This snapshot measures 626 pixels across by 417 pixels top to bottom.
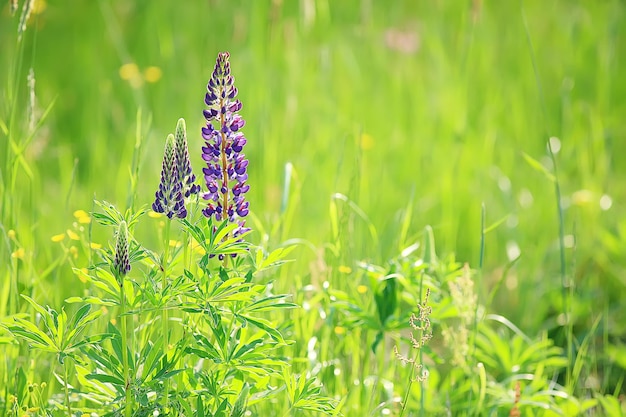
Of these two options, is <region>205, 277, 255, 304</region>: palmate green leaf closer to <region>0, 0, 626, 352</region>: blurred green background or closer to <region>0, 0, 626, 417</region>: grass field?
<region>0, 0, 626, 417</region>: grass field

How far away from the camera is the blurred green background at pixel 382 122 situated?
3.13 metres

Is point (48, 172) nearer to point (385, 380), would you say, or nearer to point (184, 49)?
point (184, 49)

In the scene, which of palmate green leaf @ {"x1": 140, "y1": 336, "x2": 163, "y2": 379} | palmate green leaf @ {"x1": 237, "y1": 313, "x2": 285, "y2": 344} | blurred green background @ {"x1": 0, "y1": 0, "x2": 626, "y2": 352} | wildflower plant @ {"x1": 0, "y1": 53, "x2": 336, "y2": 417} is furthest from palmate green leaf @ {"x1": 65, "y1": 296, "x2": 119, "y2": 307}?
blurred green background @ {"x1": 0, "y1": 0, "x2": 626, "y2": 352}

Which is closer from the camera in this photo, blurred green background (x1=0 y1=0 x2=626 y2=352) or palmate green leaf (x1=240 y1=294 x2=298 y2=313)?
palmate green leaf (x1=240 y1=294 x2=298 y2=313)

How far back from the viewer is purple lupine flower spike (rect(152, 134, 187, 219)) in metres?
1.56

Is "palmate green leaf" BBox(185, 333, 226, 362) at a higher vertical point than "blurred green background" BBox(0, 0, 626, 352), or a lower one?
lower

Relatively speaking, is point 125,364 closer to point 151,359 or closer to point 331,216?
point 151,359

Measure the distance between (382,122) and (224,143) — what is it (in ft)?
7.57

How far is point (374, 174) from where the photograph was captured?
3.52 metres

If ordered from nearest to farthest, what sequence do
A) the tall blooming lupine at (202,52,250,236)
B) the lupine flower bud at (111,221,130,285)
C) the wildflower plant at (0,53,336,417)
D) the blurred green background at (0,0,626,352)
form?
the lupine flower bud at (111,221,130,285)
the wildflower plant at (0,53,336,417)
the tall blooming lupine at (202,52,250,236)
the blurred green background at (0,0,626,352)

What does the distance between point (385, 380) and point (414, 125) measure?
5.98 ft

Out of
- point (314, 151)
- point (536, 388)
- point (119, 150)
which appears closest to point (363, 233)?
point (536, 388)

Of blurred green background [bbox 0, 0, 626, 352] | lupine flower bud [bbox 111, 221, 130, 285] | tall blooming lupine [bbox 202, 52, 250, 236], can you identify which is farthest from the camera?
blurred green background [bbox 0, 0, 626, 352]

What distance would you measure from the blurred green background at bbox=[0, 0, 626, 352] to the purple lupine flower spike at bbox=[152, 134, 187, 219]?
81 cm
